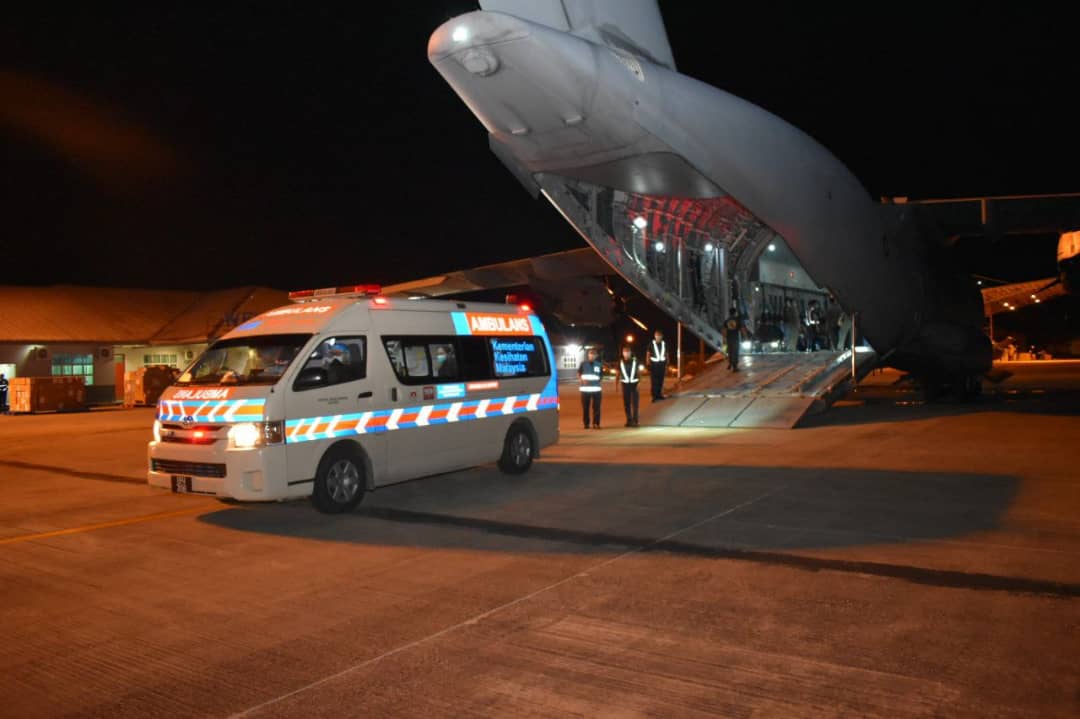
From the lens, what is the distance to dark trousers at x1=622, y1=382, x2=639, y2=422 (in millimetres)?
17844

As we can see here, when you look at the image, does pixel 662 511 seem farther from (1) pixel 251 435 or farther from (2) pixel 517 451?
(1) pixel 251 435

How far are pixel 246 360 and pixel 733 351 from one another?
13581mm

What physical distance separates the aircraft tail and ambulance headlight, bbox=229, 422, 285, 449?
6.57m

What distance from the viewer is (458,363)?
10844 mm

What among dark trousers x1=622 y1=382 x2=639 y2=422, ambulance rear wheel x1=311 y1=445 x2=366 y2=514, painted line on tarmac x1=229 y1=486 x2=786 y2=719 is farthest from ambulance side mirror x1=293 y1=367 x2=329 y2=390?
dark trousers x1=622 y1=382 x2=639 y2=422

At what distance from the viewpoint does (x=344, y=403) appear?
30.0ft

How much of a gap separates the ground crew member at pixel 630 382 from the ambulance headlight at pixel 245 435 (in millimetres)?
10405

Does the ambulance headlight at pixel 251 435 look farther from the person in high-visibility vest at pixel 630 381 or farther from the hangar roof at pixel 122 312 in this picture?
the hangar roof at pixel 122 312

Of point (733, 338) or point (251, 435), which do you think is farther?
point (733, 338)

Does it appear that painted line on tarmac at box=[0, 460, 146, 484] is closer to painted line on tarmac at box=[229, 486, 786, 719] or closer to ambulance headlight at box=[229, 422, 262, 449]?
ambulance headlight at box=[229, 422, 262, 449]

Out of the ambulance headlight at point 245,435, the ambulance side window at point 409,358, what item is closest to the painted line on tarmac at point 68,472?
the ambulance headlight at point 245,435

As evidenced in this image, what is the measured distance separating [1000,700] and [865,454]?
934 centimetres

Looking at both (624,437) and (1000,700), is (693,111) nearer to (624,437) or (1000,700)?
(624,437)

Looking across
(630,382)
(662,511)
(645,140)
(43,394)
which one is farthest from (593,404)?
(43,394)
